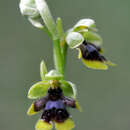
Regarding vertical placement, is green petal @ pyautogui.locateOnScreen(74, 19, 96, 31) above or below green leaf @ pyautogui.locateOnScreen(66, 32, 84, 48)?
above

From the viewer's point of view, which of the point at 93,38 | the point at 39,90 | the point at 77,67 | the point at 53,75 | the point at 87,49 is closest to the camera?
the point at 53,75

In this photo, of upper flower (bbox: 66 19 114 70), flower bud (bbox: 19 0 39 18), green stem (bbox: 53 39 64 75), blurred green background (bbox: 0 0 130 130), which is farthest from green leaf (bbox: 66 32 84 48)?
blurred green background (bbox: 0 0 130 130)

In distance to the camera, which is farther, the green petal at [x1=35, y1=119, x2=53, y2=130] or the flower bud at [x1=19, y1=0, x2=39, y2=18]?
the flower bud at [x1=19, y1=0, x2=39, y2=18]

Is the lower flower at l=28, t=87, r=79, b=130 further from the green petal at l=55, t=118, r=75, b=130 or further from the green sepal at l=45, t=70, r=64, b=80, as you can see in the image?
the green sepal at l=45, t=70, r=64, b=80

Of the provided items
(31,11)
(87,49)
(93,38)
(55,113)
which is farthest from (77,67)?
(55,113)

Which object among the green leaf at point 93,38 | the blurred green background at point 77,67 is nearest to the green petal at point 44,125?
the green leaf at point 93,38

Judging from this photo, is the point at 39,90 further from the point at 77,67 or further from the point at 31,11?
the point at 77,67
